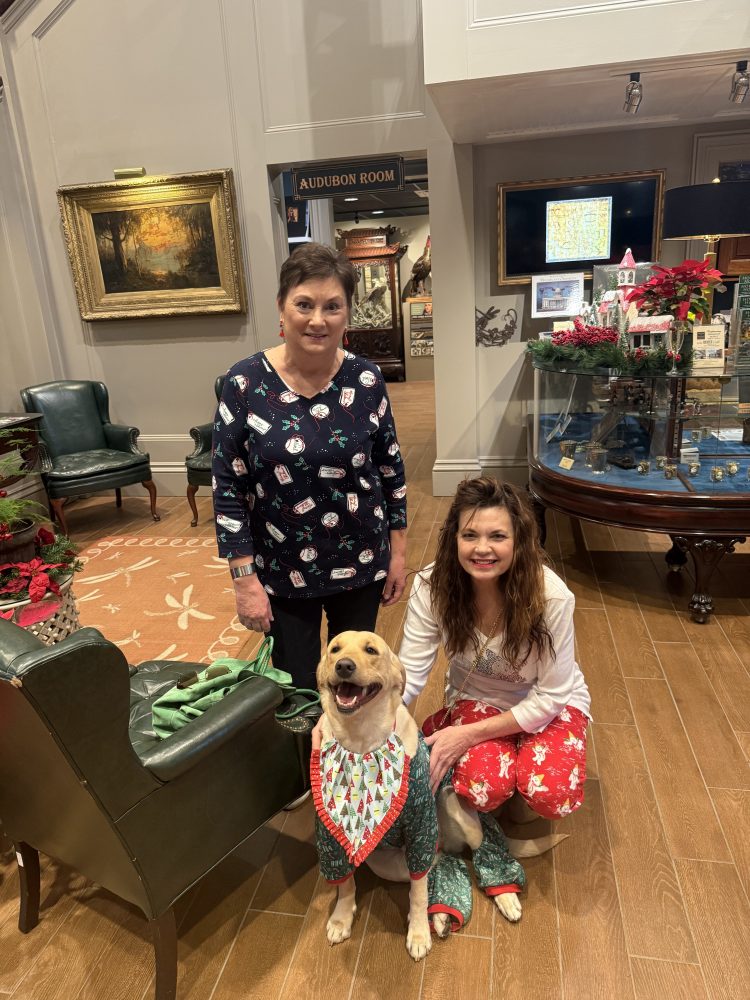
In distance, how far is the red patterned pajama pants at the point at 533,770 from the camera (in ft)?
6.24

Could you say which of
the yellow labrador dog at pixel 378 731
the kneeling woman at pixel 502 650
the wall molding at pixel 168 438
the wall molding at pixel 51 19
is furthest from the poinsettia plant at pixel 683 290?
the wall molding at pixel 51 19

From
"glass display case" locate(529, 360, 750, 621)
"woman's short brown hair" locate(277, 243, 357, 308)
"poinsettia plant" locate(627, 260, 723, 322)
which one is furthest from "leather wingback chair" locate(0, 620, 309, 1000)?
"poinsettia plant" locate(627, 260, 723, 322)

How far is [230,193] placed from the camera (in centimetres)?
530

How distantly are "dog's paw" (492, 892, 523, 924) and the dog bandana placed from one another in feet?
1.14

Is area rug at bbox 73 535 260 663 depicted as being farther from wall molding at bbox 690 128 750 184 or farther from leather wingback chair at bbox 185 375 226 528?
wall molding at bbox 690 128 750 184

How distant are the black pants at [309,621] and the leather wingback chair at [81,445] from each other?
140 inches

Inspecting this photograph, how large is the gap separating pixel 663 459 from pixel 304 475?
247 cm

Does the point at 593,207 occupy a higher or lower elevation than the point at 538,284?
higher

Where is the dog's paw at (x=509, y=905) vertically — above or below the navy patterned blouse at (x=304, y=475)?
below

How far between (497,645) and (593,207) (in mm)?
4061

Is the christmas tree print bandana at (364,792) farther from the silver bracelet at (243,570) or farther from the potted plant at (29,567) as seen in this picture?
the potted plant at (29,567)

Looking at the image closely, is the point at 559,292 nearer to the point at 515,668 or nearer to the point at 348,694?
the point at 515,668

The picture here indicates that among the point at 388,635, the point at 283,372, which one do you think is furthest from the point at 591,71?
the point at 388,635

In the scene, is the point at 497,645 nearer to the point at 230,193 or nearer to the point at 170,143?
the point at 230,193
